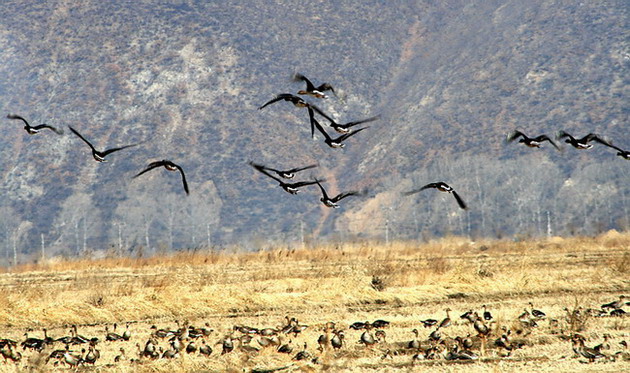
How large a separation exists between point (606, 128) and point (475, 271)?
63.5 meters

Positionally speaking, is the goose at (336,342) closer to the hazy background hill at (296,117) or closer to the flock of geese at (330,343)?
the flock of geese at (330,343)

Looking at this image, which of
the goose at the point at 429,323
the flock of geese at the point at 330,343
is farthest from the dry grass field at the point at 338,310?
the goose at the point at 429,323

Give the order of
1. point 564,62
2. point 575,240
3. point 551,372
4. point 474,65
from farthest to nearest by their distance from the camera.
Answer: point 474,65 → point 564,62 → point 575,240 → point 551,372

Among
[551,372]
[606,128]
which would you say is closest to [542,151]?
[606,128]

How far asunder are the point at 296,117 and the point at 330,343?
92.6m

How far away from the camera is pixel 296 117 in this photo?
110m

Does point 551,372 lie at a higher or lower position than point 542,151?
lower

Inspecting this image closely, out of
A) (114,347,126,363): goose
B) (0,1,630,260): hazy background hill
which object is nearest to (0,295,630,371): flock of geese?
(114,347,126,363): goose

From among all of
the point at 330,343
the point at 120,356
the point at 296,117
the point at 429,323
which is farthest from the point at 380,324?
the point at 296,117

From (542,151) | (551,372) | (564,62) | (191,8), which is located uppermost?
(191,8)

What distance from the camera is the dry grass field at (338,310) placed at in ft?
53.7

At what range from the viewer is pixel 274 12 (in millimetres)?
126188

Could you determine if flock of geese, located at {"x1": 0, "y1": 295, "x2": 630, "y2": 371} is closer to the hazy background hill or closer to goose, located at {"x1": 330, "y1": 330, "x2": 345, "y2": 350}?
goose, located at {"x1": 330, "y1": 330, "x2": 345, "y2": 350}

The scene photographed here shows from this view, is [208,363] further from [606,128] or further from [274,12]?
[274,12]
